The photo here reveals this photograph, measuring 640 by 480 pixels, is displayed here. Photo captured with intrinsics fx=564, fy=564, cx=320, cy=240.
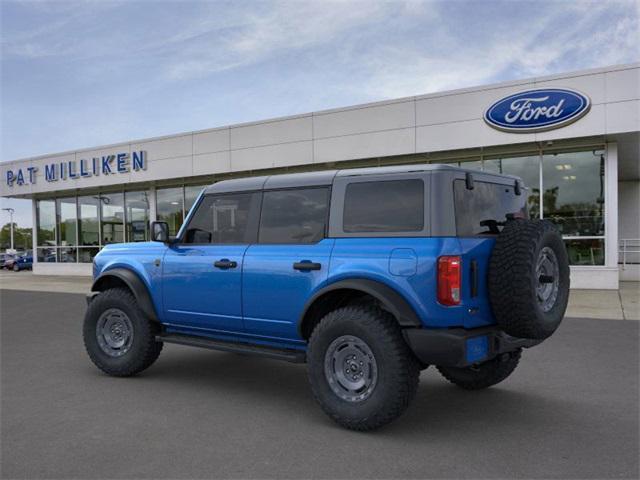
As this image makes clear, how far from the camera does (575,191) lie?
14508mm

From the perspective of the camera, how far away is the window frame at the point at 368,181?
13.6ft

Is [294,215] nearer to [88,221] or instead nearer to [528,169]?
[528,169]

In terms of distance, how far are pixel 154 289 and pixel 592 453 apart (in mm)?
4109

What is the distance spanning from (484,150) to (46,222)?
20.7 metres

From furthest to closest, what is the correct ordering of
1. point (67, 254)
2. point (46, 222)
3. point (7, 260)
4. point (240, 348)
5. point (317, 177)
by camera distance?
1. point (7, 260)
2. point (46, 222)
3. point (67, 254)
4. point (240, 348)
5. point (317, 177)

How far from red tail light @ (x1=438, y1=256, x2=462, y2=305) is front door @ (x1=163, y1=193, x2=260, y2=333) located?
73.8 inches

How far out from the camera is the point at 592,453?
376 cm

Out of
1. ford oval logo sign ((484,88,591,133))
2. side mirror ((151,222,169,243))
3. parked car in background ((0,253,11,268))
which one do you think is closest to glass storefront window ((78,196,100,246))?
parked car in background ((0,253,11,268))

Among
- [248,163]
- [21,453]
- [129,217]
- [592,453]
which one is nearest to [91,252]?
[129,217]

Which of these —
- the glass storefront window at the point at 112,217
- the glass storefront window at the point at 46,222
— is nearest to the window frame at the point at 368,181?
the glass storefront window at the point at 112,217

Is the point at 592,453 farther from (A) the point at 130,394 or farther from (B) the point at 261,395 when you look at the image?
(A) the point at 130,394

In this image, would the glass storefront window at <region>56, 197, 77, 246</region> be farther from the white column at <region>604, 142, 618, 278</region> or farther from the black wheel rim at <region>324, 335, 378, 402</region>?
the black wheel rim at <region>324, 335, 378, 402</region>

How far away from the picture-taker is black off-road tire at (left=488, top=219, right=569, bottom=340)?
13.3ft

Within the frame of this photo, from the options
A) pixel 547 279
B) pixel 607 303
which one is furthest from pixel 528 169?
pixel 547 279
